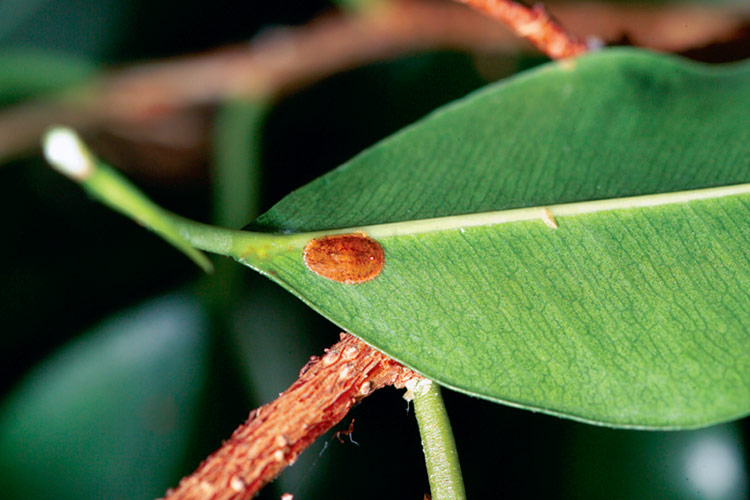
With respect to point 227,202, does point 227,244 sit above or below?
below

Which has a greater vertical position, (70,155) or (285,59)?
(285,59)

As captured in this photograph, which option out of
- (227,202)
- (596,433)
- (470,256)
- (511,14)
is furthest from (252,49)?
(596,433)

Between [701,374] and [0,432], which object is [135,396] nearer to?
[0,432]

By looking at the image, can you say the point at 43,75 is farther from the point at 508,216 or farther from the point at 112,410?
the point at 508,216

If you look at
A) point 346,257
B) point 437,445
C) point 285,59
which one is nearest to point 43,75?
point 285,59

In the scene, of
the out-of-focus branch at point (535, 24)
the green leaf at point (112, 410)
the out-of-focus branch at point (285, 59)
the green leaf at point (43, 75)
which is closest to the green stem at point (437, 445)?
the out-of-focus branch at point (535, 24)

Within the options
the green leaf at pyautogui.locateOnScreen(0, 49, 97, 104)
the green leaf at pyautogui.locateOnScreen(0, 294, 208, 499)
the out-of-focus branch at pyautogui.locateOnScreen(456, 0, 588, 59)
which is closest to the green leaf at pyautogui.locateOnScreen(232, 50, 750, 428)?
the out-of-focus branch at pyautogui.locateOnScreen(456, 0, 588, 59)

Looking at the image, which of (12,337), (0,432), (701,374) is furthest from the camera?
(12,337)
